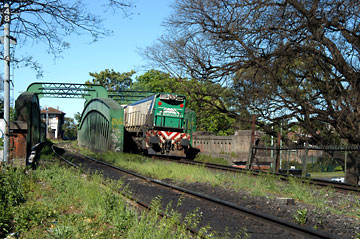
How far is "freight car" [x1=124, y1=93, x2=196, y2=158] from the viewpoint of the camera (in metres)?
21.3

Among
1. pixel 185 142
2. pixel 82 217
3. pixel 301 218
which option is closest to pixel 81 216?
pixel 82 217

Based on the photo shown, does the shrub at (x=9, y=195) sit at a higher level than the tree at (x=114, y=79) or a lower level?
lower

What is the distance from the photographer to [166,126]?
2217cm

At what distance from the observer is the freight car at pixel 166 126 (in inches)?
839

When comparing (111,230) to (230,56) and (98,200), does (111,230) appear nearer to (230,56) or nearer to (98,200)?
(98,200)

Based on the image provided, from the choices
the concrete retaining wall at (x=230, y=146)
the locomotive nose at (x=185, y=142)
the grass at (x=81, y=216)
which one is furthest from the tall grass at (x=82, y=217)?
the concrete retaining wall at (x=230, y=146)

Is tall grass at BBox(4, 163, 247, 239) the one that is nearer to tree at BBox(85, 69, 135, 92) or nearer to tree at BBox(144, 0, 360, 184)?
tree at BBox(144, 0, 360, 184)

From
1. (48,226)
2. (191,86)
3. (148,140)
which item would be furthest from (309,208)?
(148,140)

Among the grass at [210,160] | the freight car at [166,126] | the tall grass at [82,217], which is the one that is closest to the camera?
the tall grass at [82,217]

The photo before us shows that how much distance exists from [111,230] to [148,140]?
15583 millimetres

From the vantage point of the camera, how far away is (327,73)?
45.8ft

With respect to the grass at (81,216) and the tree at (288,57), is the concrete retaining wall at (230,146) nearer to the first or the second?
the tree at (288,57)

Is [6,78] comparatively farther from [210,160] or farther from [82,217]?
[210,160]

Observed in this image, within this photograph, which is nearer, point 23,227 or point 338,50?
point 23,227
